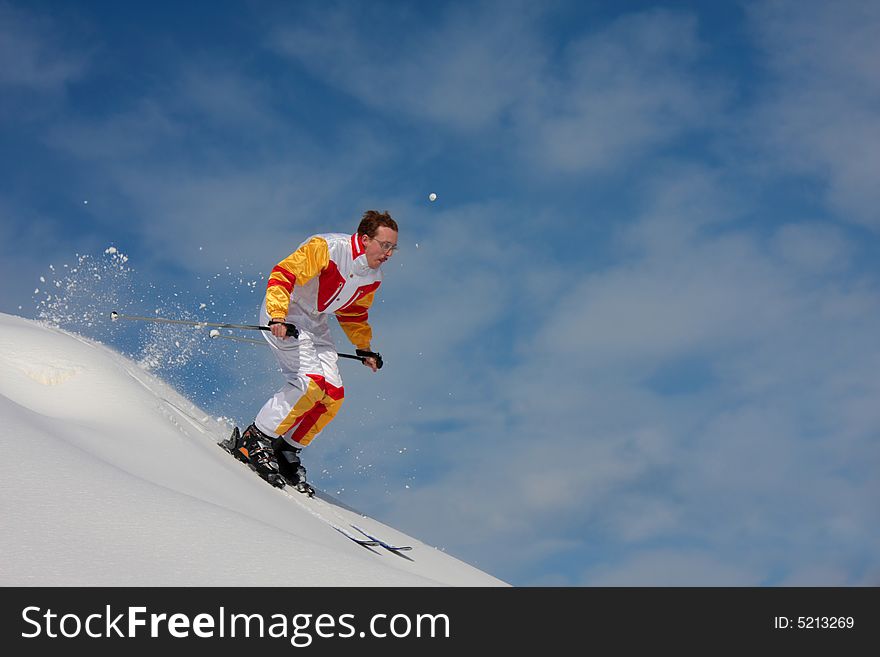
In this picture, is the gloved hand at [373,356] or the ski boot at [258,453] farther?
the gloved hand at [373,356]

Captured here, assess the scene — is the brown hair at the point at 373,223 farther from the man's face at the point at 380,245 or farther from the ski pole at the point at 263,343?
the ski pole at the point at 263,343

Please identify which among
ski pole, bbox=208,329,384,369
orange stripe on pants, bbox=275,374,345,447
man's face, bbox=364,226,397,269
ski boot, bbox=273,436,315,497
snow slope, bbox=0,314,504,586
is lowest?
snow slope, bbox=0,314,504,586

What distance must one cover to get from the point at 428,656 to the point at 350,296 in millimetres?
4816

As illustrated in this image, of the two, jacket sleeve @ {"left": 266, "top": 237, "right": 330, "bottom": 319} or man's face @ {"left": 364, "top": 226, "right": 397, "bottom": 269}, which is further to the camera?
man's face @ {"left": 364, "top": 226, "right": 397, "bottom": 269}

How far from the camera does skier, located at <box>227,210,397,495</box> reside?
7191mm

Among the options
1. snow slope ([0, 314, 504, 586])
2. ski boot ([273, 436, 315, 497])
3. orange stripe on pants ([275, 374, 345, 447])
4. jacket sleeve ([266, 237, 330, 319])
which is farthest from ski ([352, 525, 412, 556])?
jacket sleeve ([266, 237, 330, 319])

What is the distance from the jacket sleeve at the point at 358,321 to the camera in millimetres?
7908

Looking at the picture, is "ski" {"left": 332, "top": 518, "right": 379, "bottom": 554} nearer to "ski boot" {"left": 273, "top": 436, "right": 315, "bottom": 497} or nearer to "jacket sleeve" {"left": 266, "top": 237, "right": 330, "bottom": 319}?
"ski boot" {"left": 273, "top": 436, "right": 315, "bottom": 497}

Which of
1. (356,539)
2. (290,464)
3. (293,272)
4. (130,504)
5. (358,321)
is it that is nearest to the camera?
(130,504)

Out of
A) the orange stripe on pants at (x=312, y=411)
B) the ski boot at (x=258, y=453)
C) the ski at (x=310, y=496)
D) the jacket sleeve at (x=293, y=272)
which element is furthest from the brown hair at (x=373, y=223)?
the ski at (x=310, y=496)

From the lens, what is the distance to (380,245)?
7.25 metres

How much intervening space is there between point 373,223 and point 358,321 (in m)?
1.23

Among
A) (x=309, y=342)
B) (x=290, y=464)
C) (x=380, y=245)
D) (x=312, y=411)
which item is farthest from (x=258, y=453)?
(x=380, y=245)

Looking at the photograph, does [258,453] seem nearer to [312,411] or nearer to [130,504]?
[312,411]
